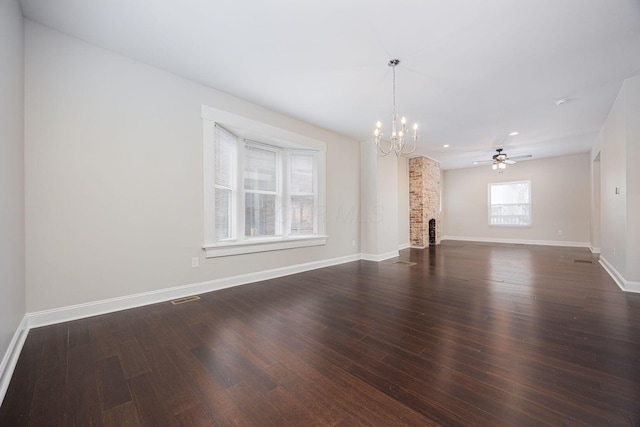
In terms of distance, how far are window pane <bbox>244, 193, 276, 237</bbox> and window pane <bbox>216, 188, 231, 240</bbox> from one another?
30 cm

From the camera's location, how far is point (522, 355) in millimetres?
1871

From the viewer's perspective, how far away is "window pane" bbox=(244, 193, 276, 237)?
424cm

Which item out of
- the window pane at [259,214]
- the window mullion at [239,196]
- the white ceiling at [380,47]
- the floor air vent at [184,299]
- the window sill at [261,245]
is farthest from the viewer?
the window pane at [259,214]

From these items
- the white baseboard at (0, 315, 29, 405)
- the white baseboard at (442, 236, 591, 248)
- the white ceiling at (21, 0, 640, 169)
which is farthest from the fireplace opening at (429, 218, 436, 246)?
the white baseboard at (0, 315, 29, 405)

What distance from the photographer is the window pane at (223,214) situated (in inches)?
145

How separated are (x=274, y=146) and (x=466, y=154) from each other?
19.5 feet

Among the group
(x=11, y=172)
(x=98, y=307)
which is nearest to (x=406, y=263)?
(x=98, y=307)

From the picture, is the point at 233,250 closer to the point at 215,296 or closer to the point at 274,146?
the point at 215,296

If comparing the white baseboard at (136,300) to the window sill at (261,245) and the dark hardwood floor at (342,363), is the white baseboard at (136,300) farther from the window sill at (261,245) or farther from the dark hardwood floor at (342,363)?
the window sill at (261,245)

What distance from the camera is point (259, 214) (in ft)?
14.5

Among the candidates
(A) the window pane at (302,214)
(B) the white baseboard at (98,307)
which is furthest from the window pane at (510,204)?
(B) the white baseboard at (98,307)

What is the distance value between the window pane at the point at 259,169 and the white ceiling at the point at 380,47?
0.82 m

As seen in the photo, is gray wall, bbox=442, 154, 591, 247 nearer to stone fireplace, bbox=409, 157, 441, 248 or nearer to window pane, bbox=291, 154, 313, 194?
stone fireplace, bbox=409, 157, 441, 248

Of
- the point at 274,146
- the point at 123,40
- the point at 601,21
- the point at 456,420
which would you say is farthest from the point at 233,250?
the point at 601,21
